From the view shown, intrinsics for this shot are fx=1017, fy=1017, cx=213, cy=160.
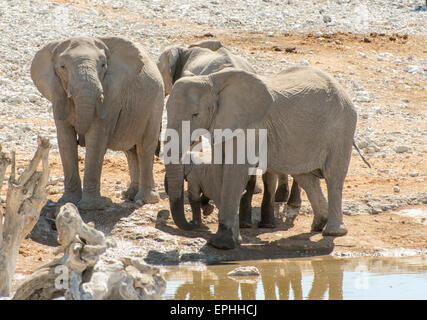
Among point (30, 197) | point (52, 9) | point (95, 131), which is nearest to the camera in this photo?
point (30, 197)

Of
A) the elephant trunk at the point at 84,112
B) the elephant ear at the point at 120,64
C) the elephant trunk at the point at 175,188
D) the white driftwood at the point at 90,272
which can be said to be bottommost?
the elephant trunk at the point at 175,188

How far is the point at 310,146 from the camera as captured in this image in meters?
10.9

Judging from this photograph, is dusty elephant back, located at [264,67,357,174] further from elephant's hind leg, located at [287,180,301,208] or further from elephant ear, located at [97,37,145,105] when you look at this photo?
elephant ear, located at [97,37,145,105]

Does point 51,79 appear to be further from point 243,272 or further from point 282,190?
point 243,272

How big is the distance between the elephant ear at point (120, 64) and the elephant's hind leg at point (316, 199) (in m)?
2.24

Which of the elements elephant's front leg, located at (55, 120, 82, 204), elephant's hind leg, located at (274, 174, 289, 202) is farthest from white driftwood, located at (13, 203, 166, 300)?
elephant's hind leg, located at (274, 174, 289, 202)

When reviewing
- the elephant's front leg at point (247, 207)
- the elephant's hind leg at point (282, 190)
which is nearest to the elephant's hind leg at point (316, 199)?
the elephant's front leg at point (247, 207)

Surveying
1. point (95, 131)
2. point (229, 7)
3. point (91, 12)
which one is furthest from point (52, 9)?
point (95, 131)

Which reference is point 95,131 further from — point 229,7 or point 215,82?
point 229,7

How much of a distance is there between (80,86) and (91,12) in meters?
13.3

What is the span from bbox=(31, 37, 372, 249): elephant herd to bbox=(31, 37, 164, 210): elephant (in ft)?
0.04

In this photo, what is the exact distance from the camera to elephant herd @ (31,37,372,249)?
10.3m

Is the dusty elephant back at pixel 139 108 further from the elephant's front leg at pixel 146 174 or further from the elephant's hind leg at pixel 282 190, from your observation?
the elephant's hind leg at pixel 282 190

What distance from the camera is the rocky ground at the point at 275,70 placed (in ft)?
35.1
